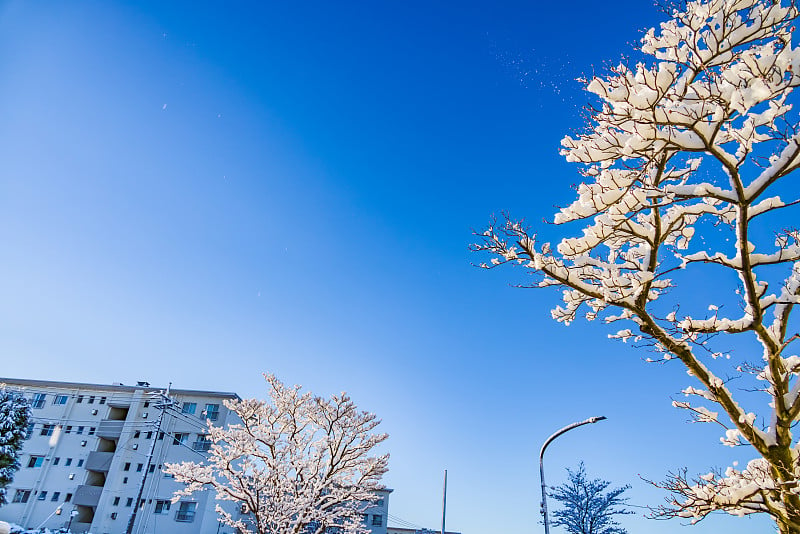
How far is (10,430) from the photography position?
20.6 metres

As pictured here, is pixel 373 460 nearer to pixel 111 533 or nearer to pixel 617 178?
pixel 617 178

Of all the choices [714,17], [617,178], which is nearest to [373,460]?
[617,178]

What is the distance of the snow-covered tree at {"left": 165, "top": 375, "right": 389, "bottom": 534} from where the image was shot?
643 inches

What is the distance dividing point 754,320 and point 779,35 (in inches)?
117

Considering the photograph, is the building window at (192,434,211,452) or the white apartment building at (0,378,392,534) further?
the building window at (192,434,211,452)

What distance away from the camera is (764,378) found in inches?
205

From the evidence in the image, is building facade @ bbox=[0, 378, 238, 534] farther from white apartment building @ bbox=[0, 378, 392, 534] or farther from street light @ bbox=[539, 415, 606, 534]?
street light @ bbox=[539, 415, 606, 534]

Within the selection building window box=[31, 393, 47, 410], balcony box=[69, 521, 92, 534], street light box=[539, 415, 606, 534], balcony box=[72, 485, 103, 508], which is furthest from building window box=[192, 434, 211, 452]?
street light box=[539, 415, 606, 534]

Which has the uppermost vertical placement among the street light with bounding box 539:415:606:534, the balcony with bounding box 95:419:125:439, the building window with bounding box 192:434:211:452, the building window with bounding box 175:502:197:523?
the balcony with bounding box 95:419:125:439

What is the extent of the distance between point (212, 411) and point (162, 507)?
21.3ft

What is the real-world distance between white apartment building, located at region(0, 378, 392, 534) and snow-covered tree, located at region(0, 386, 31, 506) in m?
7.28

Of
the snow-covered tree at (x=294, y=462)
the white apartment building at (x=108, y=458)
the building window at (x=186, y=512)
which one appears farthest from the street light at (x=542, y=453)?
the building window at (x=186, y=512)

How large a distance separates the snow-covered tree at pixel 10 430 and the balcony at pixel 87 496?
9654 mm

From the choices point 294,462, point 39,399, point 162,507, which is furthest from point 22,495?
point 294,462
